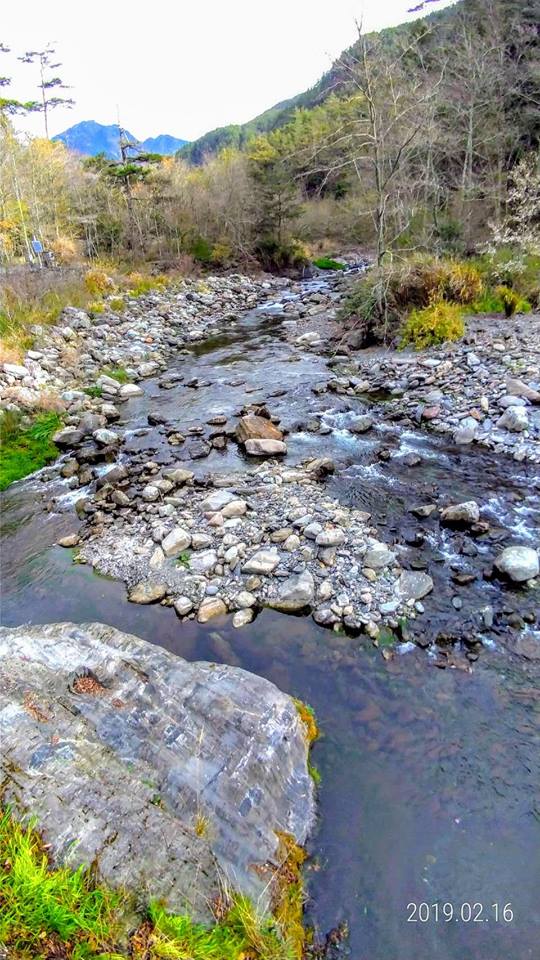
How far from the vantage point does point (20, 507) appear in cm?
834

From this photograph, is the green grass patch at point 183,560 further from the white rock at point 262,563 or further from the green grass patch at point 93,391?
the green grass patch at point 93,391

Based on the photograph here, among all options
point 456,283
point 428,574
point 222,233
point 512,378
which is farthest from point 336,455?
point 222,233

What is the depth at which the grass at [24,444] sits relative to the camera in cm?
938

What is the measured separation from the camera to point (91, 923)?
2.39 m

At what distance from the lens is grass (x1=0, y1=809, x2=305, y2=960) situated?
2303 mm

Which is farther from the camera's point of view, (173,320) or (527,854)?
(173,320)

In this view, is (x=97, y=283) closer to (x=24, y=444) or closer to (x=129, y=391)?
(x=129, y=391)

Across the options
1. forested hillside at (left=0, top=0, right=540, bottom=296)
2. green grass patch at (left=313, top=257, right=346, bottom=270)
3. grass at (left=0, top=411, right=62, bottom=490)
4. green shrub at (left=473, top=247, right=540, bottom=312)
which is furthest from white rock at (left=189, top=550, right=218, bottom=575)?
green grass patch at (left=313, top=257, right=346, bottom=270)

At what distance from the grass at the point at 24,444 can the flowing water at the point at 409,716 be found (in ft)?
2.36

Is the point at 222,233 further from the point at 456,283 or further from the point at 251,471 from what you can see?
the point at 251,471

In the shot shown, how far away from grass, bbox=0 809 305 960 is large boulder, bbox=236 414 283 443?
24.3 ft

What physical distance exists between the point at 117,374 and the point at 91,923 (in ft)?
42.3

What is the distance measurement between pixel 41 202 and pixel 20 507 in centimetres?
2176

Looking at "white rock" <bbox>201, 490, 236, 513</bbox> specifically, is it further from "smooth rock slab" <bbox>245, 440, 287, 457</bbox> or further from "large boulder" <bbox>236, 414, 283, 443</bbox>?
"large boulder" <bbox>236, 414, 283, 443</bbox>
